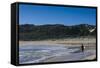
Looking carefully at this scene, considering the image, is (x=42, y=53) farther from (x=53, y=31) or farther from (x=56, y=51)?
(x=53, y=31)

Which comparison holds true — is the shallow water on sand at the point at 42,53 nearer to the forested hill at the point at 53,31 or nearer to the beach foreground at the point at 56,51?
the beach foreground at the point at 56,51

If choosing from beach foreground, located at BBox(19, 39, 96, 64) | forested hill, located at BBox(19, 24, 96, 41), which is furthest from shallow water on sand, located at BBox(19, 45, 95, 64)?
forested hill, located at BBox(19, 24, 96, 41)

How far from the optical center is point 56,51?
4312mm

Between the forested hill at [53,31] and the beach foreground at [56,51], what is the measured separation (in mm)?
76

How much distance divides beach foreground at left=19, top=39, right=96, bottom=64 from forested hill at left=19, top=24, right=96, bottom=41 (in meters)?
0.08

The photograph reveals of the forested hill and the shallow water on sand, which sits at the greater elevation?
the forested hill

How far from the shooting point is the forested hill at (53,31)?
13.4ft

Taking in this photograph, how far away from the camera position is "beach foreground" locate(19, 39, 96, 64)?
409 centimetres

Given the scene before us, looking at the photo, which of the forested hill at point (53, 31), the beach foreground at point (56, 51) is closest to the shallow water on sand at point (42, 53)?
the beach foreground at point (56, 51)

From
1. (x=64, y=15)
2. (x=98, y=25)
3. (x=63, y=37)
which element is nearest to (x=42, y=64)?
(x=63, y=37)

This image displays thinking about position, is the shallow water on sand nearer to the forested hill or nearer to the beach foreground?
the beach foreground
